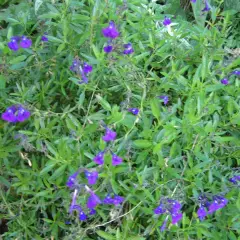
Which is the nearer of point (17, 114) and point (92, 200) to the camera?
point (92, 200)

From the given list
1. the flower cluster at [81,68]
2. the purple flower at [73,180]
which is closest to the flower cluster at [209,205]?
the purple flower at [73,180]

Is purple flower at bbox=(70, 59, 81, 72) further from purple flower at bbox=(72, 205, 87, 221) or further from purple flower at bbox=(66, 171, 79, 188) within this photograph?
purple flower at bbox=(72, 205, 87, 221)

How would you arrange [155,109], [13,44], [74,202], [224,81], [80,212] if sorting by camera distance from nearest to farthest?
[74,202]
[80,212]
[155,109]
[13,44]
[224,81]

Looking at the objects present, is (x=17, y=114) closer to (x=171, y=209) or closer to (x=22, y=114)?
(x=22, y=114)

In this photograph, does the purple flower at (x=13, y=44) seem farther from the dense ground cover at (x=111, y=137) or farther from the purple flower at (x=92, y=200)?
the purple flower at (x=92, y=200)

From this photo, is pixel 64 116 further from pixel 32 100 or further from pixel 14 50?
pixel 14 50

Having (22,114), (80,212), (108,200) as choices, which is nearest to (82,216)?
(80,212)
